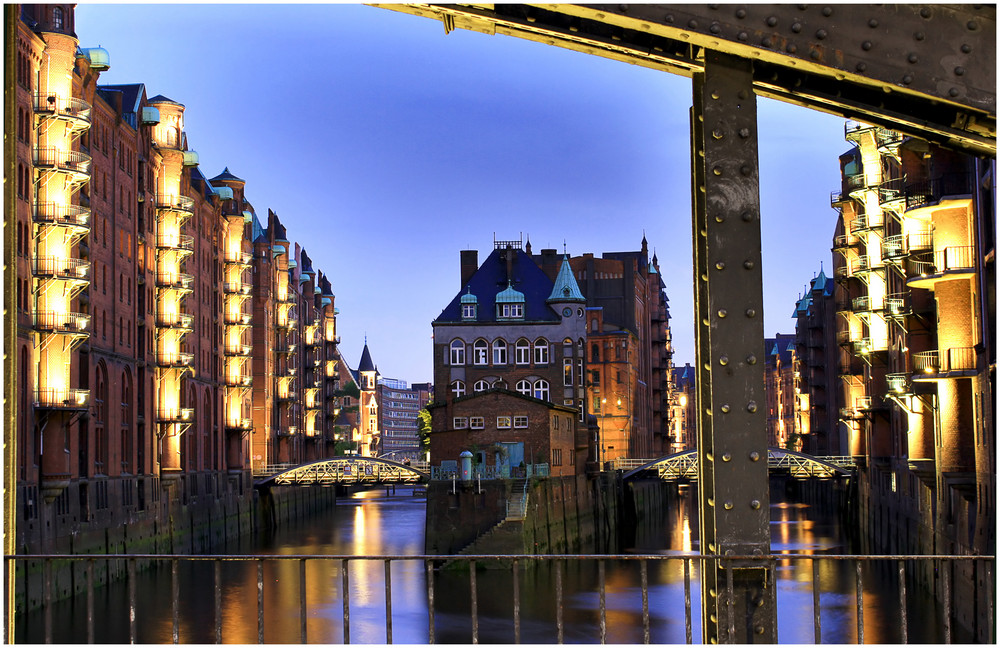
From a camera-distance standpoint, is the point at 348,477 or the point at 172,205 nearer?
the point at 172,205

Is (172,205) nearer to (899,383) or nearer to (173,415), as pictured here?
(173,415)

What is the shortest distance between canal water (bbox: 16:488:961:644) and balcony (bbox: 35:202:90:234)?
12320 millimetres

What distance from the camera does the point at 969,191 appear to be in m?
31.5

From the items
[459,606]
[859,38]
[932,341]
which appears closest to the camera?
[859,38]

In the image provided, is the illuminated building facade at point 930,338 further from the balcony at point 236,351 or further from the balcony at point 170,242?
the balcony at point 236,351

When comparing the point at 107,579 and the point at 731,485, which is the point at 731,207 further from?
the point at 107,579

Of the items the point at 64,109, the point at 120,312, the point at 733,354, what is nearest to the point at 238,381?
the point at 120,312

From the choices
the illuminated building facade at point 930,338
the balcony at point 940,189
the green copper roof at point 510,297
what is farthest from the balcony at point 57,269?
the green copper roof at point 510,297

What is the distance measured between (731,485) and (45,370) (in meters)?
38.3

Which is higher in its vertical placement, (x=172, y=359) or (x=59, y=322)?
→ (x=59, y=322)

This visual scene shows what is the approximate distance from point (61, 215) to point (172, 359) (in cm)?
1825

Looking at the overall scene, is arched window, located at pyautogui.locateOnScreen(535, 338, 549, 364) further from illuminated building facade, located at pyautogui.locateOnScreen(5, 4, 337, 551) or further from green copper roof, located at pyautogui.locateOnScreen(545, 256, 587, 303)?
illuminated building facade, located at pyautogui.locateOnScreen(5, 4, 337, 551)

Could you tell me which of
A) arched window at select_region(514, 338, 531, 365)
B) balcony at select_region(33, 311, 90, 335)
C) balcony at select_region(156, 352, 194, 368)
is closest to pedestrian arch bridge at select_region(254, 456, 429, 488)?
arched window at select_region(514, 338, 531, 365)

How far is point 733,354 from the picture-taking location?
24.5 feet
